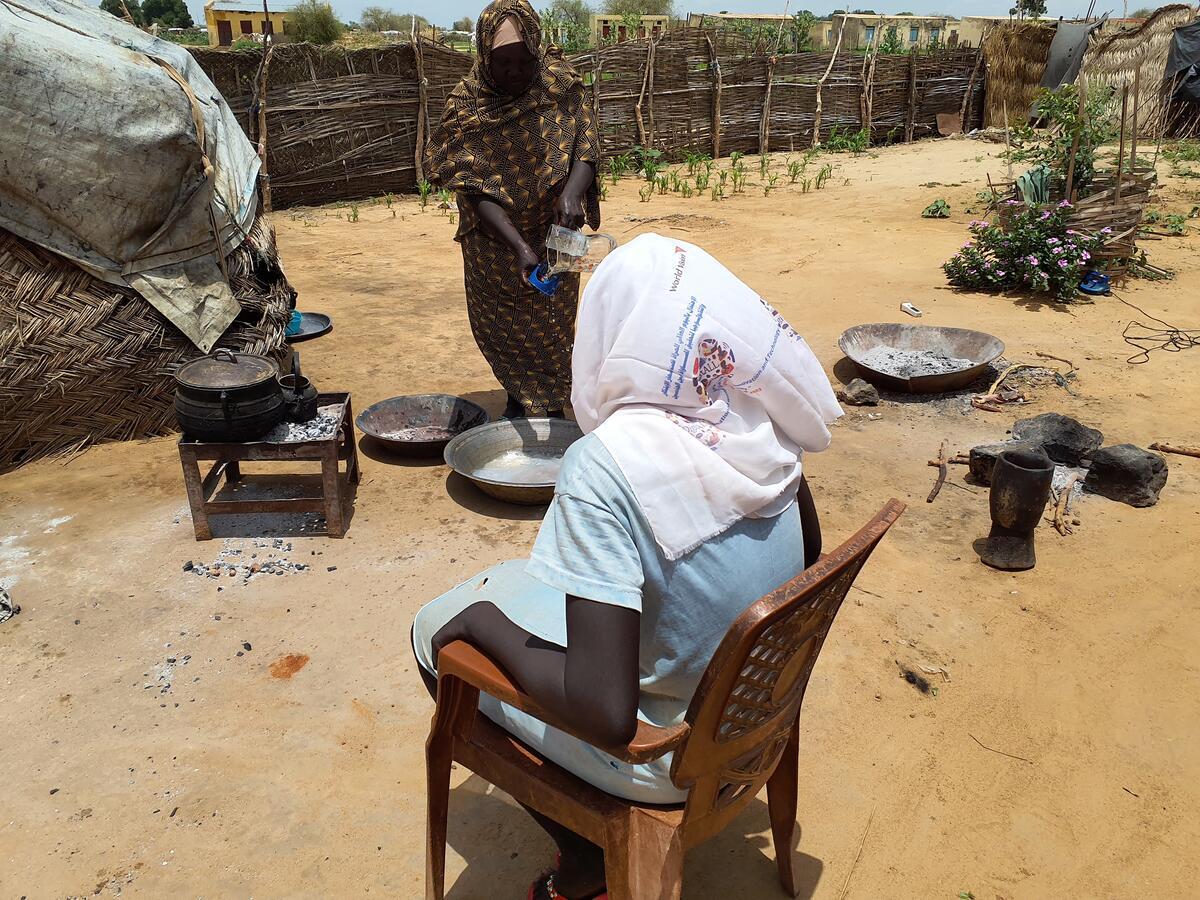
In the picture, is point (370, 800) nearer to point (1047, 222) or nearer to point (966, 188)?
point (1047, 222)

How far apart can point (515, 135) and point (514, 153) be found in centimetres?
8

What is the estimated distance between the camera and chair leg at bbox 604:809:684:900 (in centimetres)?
134

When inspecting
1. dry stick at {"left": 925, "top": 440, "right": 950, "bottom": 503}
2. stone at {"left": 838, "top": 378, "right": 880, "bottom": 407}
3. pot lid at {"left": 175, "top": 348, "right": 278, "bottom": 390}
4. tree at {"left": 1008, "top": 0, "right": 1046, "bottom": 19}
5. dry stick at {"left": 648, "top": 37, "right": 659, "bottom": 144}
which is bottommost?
dry stick at {"left": 925, "top": 440, "right": 950, "bottom": 503}

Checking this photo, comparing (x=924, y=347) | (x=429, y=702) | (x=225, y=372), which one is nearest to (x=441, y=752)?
(x=429, y=702)

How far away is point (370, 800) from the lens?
2174mm

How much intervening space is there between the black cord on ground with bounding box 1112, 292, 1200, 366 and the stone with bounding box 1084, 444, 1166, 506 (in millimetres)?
1887

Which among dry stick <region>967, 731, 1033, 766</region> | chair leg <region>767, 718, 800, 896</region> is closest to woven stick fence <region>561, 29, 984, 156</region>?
dry stick <region>967, 731, 1033, 766</region>

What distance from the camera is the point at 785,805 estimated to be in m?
1.87

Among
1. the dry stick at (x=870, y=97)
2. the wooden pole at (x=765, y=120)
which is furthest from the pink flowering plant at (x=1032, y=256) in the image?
the dry stick at (x=870, y=97)

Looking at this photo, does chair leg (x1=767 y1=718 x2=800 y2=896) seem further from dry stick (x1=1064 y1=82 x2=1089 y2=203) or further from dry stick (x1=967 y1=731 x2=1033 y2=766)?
dry stick (x1=1064 y1=82 x2=1089 y2=203)

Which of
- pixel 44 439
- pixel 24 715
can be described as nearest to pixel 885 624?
pixel 24 715

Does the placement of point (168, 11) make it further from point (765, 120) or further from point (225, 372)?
point (225, 372)

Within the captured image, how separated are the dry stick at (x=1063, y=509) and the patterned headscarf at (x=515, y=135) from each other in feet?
8.40

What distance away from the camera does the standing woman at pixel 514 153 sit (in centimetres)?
356
